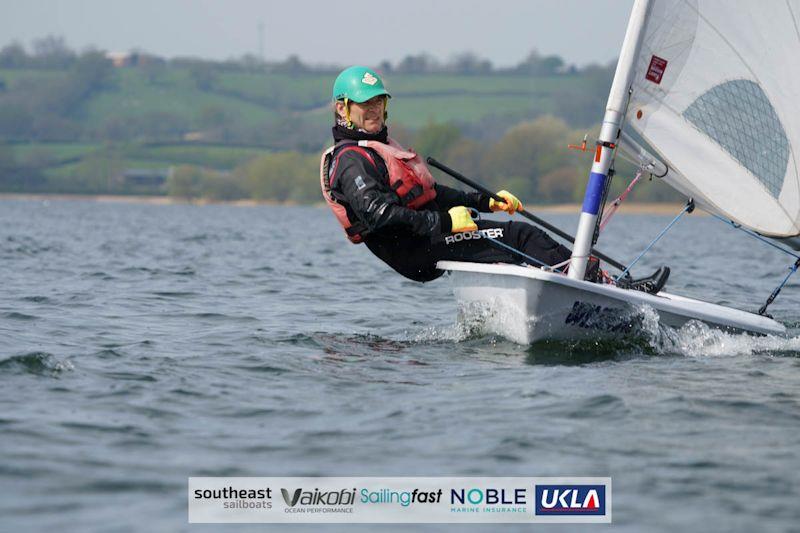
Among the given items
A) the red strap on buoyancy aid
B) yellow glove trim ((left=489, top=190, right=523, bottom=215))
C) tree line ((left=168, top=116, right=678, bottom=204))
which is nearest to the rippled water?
yellow glove trim ((left=489, top=190, right=523, bottom=215))

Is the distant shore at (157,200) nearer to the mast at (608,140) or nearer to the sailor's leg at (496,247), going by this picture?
the sailor's leg at (496,247)

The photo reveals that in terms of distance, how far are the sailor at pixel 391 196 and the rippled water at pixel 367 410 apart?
25.0 inches

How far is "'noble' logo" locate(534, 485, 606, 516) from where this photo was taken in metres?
4.53

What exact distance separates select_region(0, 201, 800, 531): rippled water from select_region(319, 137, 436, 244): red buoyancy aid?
39.6 inches

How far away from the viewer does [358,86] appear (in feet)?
27.7

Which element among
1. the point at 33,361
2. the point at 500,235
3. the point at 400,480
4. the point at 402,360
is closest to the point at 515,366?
the point at 402,360

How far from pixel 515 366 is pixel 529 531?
2912 millimetres

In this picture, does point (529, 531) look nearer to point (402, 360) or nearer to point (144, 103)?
point (402, 360)

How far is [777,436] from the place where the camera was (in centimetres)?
544

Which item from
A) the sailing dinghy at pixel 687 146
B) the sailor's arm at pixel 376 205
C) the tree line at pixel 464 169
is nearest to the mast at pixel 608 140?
the sailing dinghy at pixel 687 146

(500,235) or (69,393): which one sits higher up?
(500,235)

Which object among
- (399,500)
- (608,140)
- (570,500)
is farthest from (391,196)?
(570,500)

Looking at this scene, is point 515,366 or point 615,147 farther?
point 615,147

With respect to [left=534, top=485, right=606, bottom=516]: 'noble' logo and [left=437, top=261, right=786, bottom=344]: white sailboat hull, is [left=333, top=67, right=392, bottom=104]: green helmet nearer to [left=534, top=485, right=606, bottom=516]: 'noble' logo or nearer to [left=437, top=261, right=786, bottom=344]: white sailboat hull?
[left=437, top=261, right=786, bottom=344]: white sailboat hull
